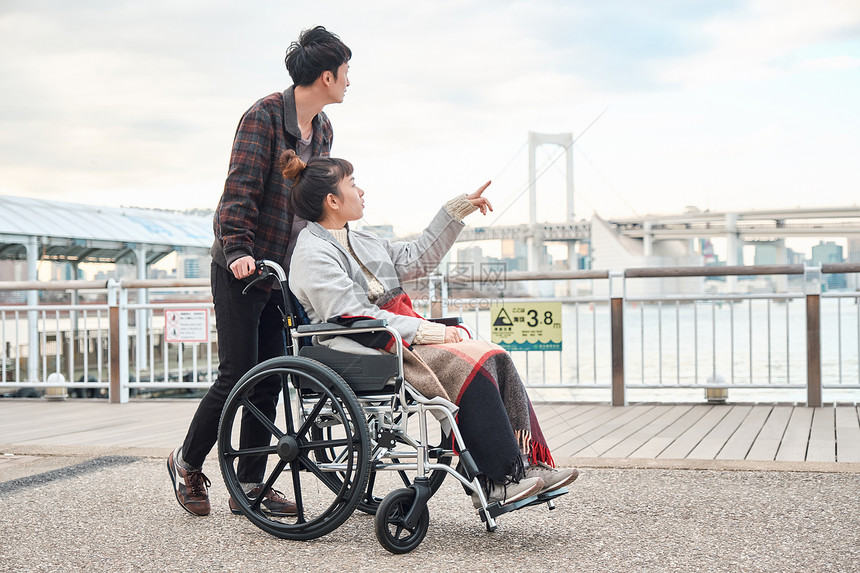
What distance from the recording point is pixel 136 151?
15211mm

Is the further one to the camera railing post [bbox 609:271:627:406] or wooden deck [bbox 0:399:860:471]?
railing post [bbox 609:271:627:406]

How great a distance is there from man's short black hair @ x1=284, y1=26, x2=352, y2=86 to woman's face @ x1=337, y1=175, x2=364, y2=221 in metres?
0.31

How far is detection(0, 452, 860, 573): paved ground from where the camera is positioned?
1460mm

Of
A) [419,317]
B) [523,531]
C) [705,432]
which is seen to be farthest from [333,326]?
[705,432]

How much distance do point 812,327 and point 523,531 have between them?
97.7 inches

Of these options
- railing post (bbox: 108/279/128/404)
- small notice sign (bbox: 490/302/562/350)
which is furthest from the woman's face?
railing post (bbox: 108/279/128/404)

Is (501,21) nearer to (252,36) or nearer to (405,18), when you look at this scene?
(405,18)

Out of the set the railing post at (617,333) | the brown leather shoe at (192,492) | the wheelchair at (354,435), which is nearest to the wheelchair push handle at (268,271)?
the wheelchair at (354,435)

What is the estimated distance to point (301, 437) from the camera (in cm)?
164

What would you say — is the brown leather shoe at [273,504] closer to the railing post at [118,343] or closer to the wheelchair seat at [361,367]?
the wheelchair seat at [361,367]

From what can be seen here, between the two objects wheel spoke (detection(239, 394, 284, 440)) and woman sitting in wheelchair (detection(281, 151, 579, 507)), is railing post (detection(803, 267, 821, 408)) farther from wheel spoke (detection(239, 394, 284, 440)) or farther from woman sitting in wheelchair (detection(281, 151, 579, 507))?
wheel spoke (detection(239, 394, 284, 440))

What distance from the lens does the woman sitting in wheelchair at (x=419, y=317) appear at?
59.7 inches

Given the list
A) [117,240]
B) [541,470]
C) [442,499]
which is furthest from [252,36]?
[117,240]

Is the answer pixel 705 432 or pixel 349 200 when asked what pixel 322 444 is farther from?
pixel 705 432
